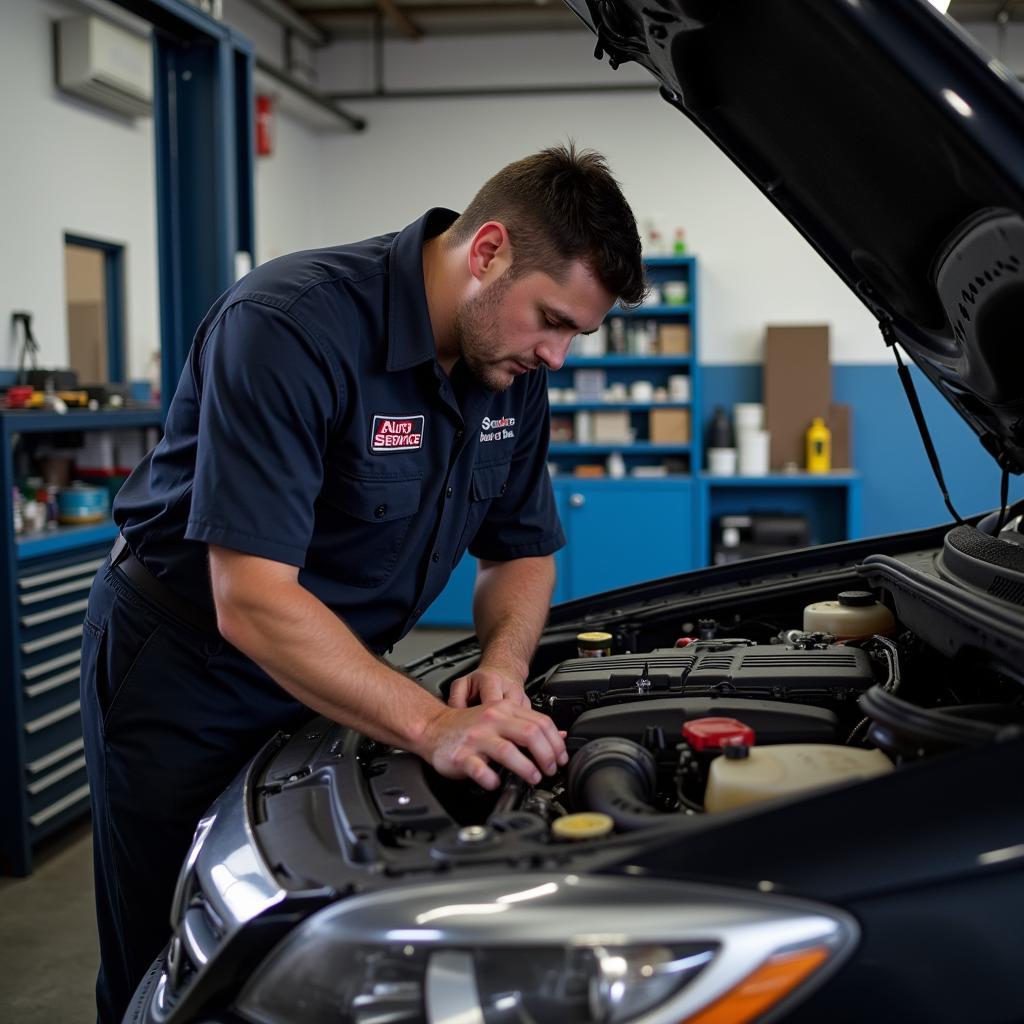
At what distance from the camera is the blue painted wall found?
6344 millimetres

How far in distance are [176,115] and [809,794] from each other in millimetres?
2932

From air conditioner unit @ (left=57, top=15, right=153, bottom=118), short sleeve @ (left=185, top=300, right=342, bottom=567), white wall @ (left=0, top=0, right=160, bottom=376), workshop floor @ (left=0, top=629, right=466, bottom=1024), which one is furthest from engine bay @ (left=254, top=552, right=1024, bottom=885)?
air conditioner unit @ (left=57, top=15, right=153, bottom=118)

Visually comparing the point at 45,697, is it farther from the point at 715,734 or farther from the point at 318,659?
the point at 715,734

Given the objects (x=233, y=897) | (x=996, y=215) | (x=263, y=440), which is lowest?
(x=233, y=897)

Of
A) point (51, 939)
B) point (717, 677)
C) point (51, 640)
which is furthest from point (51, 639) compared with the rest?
point (717, 677)

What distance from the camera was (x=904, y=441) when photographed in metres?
6.45

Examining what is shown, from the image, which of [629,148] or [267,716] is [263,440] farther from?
[629,148]

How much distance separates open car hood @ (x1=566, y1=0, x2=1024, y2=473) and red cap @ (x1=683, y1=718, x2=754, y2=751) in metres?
0.58

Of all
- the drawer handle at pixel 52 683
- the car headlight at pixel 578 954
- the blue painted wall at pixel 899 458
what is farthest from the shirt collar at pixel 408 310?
the blue painted wall at pixel 899 458

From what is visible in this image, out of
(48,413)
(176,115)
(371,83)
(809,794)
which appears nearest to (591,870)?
(809,794)

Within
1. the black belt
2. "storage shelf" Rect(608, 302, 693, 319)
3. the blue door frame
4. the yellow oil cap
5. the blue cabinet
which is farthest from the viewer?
"storage shelf" Rect(608, 302, 693, 319)

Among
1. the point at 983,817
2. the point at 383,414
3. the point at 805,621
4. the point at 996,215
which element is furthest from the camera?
the point at 805,621

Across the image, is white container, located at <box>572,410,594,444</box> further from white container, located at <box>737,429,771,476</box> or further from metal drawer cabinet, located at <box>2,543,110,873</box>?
metal drawer cabinet, located at <box>2,543,110,873</box>

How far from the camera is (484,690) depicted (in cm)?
146
